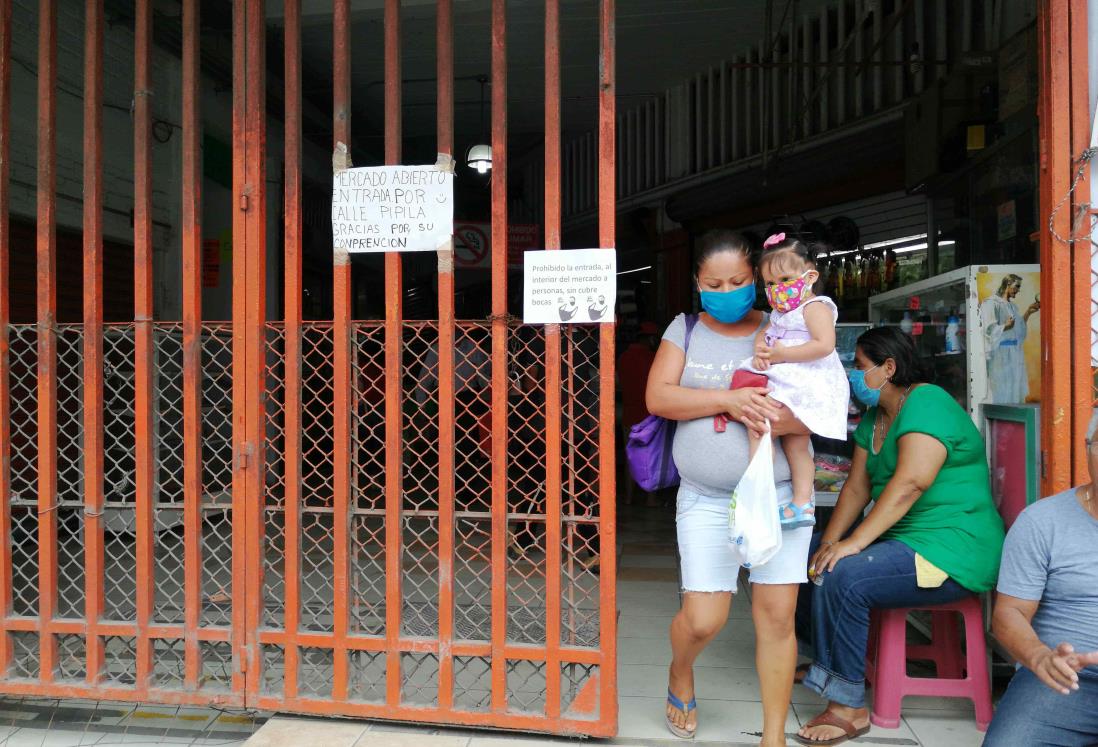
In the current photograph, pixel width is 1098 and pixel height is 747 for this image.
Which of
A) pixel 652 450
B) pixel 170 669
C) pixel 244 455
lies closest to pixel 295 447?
pixel 244 455

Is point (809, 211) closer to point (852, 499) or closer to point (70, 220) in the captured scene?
point (852, 499)

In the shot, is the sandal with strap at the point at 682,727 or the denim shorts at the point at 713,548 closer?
the denim shorts at the point at 713,548

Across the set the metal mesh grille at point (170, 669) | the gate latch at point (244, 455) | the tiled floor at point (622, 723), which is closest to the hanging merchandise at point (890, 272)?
the tiled floor at point (622, 723)

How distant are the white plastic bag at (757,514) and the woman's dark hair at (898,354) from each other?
0.92 meters

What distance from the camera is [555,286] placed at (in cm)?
314

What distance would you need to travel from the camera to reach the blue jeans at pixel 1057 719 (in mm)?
2535

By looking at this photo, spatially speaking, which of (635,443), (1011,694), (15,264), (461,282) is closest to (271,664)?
(635,443)

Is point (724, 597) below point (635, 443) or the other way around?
below

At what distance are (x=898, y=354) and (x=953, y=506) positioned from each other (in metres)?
0.65

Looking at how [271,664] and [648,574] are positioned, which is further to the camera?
[648,574]

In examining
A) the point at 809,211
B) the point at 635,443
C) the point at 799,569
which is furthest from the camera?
the point at 809,211

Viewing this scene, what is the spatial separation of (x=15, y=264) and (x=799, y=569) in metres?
5.59

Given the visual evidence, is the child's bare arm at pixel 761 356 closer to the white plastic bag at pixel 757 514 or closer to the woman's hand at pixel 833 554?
the white plastic bag at pixel 757 514

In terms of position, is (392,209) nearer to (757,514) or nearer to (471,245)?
(757,514)
